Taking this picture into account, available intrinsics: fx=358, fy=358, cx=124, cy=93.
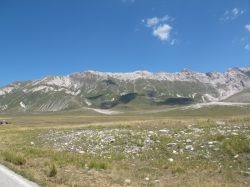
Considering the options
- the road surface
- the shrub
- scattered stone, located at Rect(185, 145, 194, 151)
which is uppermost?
scattered stone, located at Rect(185, 145, 194, 151)

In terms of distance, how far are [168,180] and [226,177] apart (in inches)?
95.4

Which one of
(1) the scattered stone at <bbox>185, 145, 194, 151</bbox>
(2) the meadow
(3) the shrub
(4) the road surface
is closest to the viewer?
(4) the road surface

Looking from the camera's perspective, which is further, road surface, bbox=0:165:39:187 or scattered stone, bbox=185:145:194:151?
scattered stone, bbox=185:145:194:151

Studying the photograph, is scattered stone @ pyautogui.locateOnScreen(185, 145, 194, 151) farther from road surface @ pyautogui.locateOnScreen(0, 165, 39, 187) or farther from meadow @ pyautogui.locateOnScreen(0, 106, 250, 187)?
road surface @ pyautogui.locateOnScreen(0, 165, 39, 187)

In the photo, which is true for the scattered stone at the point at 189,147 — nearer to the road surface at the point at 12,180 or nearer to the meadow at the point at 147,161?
the meadow at the point at 147,161

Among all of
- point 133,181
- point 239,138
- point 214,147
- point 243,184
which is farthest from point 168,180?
point 239,138

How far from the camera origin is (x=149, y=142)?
77.3ft

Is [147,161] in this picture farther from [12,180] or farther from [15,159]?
[12,180]

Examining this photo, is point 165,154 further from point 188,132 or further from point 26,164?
point 26,164

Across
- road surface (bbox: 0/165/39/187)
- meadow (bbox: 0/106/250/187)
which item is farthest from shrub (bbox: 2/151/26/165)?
road surface (bbox: 0/165/39/187)

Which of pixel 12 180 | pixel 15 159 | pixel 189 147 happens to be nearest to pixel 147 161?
pixel 189 147

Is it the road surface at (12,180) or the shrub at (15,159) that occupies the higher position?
the shrub at (15,159)

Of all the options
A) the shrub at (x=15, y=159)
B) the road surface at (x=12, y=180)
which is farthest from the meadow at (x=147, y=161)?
the road surface at (x=12, y=180)

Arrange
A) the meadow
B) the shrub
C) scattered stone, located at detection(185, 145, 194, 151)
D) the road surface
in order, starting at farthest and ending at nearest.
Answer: scattered stone, located at detection(185, 145, 194, 151) → the shrub → the meadow → the road surface
